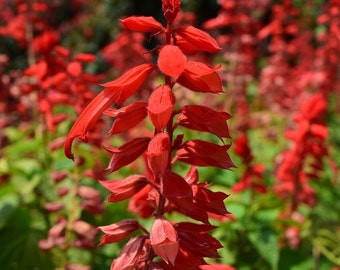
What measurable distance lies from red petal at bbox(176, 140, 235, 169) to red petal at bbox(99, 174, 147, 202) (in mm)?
150

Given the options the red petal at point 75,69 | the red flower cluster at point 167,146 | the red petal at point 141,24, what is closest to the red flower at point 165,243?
the red flower cluster at point 167,146

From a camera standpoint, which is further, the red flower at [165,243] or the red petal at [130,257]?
the red petal at [130,257]

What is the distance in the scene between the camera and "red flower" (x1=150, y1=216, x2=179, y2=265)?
56.9 inches

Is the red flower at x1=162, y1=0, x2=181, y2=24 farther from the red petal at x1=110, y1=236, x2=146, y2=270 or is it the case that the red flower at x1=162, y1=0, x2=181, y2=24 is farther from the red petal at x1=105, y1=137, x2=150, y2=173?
the red petal at x1=110, y1=236, x2=146, y2=270

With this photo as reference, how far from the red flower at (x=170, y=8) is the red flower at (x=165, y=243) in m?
0.51

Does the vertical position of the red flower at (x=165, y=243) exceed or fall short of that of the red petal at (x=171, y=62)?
it falls short

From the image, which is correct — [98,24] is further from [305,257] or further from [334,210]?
[305,257]

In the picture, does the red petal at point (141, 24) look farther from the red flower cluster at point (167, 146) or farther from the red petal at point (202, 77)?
the red petal at point (202, 77)

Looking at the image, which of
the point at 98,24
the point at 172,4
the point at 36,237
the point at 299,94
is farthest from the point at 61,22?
the point at 172,4

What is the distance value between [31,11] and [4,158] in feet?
4.60

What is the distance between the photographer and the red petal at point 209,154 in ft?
5.13

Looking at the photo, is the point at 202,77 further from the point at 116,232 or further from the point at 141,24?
the point at 116,232

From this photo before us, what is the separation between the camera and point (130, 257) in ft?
5.18

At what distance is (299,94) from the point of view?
5.92m
